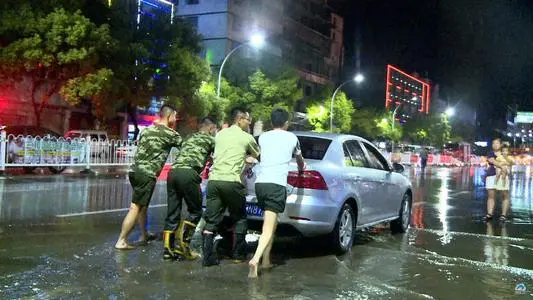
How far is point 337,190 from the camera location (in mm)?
7164

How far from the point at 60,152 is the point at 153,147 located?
50.3 ft

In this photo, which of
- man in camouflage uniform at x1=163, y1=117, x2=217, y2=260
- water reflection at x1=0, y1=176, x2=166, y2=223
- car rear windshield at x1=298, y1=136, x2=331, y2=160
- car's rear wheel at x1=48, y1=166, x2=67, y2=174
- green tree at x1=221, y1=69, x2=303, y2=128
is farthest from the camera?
green tree at x1=221, y1=69, x2=303, y2=128

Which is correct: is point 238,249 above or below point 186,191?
below

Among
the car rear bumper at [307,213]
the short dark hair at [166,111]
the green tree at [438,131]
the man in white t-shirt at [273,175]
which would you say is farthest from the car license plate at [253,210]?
the green tree at [438,131]

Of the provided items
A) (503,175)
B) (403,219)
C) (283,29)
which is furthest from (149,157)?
(283,29)

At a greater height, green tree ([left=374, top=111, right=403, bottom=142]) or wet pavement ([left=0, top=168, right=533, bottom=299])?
green tree ([left=374, top=111, right=403, bottom=142])

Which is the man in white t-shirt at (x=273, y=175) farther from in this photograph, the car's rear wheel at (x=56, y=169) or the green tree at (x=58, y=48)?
the green tree at (x=58, y=48)

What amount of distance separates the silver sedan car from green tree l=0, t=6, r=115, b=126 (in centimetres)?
1973

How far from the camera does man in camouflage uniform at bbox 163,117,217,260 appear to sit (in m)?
6.67

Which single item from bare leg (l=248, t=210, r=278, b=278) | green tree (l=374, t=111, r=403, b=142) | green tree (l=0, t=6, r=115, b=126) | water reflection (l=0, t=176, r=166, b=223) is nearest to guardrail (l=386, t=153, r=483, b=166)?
green tree (l=374, t=111, r=403, b=142)

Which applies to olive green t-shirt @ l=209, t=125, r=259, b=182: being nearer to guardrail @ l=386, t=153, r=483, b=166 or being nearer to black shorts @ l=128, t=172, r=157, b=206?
black shorts @ l=128, t=172, r=157, b=206

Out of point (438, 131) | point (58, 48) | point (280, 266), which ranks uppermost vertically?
point (438, 131)

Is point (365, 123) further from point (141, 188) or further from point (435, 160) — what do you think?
point (141, 188)

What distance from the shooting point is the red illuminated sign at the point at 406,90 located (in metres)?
93.1
